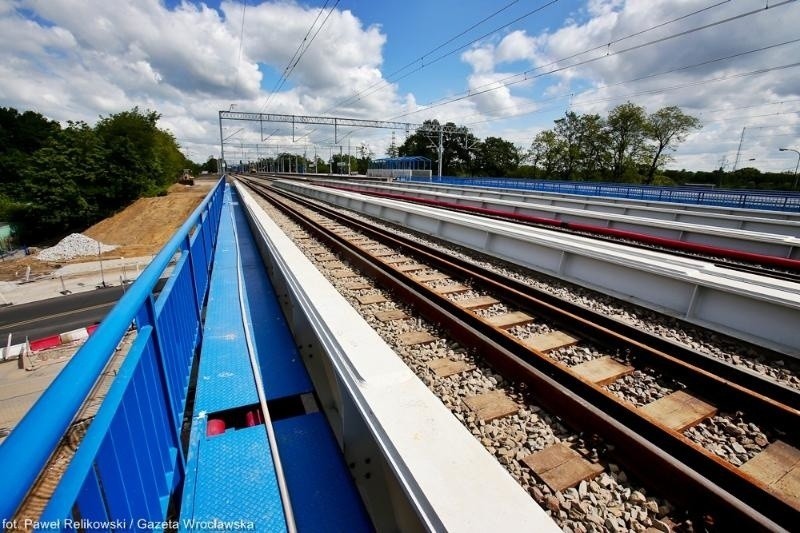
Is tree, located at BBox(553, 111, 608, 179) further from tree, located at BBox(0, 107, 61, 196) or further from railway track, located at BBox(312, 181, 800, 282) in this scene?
tree, located at BBox(0, 107, 61, 196)

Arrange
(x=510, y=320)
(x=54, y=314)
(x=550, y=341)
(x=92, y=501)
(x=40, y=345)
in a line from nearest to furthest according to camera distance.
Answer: (x=92, y=501) < (x=550, y=341) < (x=510, y=320) < (x=40, y=345) < (x=54, y=314)

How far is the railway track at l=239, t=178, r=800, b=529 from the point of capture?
2.48m

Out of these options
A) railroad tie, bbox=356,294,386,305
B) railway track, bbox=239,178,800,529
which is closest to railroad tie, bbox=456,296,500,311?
railway track, bbox=239,178,800,529

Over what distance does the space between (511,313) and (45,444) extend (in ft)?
17.7

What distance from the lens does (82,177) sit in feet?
151

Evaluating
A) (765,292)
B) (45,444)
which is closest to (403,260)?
(765,292)

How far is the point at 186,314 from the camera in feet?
13.2

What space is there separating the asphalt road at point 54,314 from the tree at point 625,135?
197 ft

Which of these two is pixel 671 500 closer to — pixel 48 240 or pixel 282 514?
pixel 282 514

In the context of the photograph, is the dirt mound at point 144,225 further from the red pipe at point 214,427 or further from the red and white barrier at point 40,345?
the red pipe at point 214,427

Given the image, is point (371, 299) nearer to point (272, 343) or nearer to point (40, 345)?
point (272, 343)

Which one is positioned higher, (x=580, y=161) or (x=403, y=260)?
(x=580, y=161)

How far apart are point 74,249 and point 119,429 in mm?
49739

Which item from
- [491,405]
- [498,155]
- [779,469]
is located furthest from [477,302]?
[498,155]
